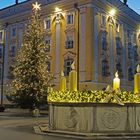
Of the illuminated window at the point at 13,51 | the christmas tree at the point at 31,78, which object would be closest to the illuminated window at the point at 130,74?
the illuminated window at the point at 13,51

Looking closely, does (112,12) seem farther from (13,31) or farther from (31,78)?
(31,78)

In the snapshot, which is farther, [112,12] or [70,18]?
[112,12]

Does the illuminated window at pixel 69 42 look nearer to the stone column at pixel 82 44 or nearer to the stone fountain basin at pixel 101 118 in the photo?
the stone column at pixel 82 44

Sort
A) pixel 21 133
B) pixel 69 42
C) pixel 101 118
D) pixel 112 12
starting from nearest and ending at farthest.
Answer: pixel 101 118 → pixel 21 133 → pixel 69 42 → pixel 112 12

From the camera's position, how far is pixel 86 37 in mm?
40250

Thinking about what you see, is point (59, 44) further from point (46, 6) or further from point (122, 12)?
point (122, 12)

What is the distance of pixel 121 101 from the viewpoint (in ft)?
53.2

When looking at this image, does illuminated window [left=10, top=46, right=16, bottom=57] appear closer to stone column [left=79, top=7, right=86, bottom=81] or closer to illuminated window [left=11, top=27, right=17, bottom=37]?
illuminated window [left=11, top=27, right=17, bottom=37]

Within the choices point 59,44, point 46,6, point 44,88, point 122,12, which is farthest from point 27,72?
point 122,12

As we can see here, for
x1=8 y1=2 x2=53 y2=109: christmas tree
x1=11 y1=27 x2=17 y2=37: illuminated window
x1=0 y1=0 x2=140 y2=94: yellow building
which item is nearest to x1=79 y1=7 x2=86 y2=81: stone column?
x1=0 y1=0 x2=140 y2=94: yellow building

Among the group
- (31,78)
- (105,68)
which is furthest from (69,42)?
(31,78)

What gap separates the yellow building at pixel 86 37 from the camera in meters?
40.2

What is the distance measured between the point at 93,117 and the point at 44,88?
17.2 metres

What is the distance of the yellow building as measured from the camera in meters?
40.2
